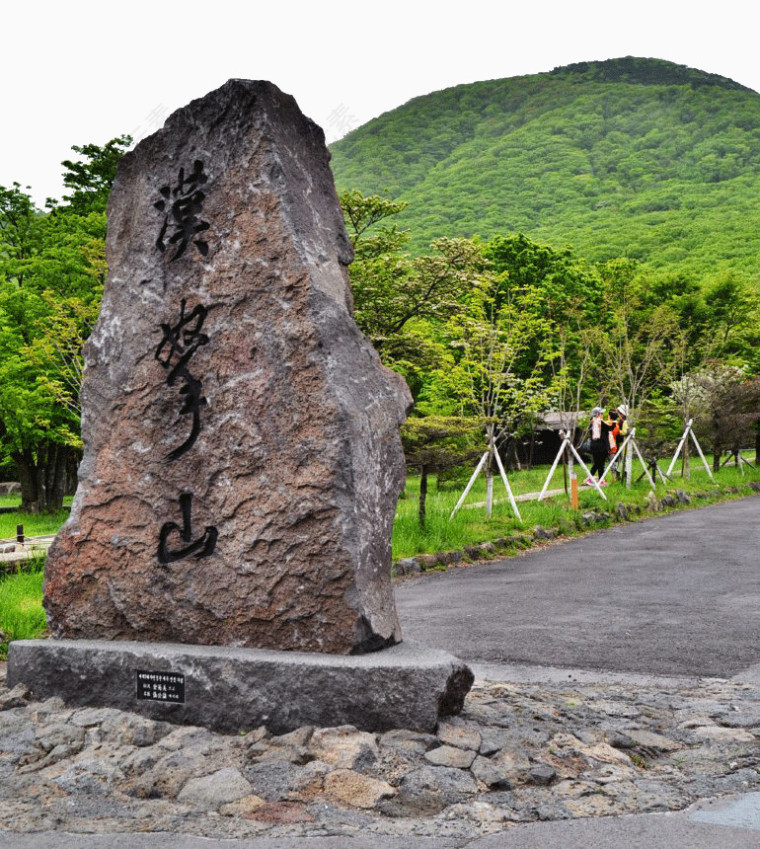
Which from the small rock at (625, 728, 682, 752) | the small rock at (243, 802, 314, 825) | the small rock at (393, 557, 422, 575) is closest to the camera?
the small rock at (243, 802, 314, 825)

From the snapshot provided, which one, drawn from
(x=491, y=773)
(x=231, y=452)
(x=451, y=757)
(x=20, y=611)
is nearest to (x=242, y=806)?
(x=451, y=757)

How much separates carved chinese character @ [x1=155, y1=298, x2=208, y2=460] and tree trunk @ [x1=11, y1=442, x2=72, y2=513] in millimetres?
19066

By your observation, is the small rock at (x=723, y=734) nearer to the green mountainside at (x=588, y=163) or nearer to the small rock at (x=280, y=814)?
the small rock at (x=280, y=814)

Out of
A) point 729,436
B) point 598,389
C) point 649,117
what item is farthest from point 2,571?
point 649,117

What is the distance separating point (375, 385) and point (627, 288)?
28.4 m

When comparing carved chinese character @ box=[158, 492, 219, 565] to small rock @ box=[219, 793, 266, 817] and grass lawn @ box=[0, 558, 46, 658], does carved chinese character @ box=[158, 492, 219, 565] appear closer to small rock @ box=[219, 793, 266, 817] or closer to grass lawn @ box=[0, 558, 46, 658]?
small rock @ box=[219, 793, 266, 817]

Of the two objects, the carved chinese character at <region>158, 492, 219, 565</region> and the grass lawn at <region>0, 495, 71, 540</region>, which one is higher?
the carved chinese character at <region>158, 492, 219, 565</region>

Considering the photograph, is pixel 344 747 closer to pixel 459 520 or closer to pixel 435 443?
pixel 435 443

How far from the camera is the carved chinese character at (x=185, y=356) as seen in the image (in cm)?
508

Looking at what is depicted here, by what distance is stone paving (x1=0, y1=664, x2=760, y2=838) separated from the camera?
11.9 ft

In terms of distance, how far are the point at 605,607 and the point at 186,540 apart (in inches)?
208

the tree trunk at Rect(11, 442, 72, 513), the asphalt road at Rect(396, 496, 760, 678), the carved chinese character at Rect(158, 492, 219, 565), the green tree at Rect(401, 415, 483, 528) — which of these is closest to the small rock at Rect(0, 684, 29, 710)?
the carved chinese character at Rect(158, 492, 219, 565)

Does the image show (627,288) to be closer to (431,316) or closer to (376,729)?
(431,316)

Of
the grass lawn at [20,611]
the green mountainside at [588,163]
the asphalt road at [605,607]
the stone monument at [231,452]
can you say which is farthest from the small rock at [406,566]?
the green mountainside at [588,163]
